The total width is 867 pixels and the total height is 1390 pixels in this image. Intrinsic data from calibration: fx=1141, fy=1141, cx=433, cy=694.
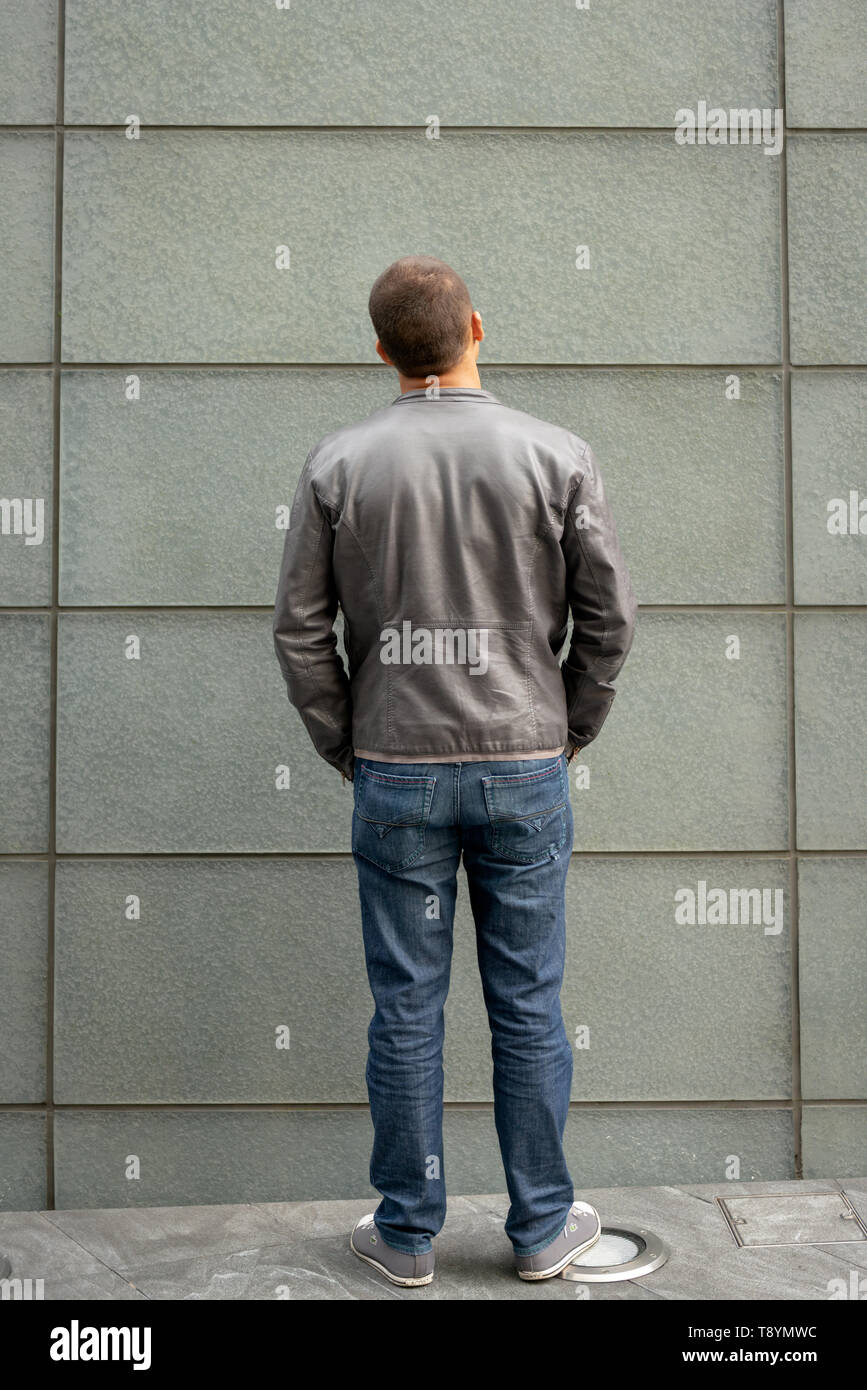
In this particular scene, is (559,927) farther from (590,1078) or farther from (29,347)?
(29,347)

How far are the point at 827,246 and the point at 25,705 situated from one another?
2.57 meters

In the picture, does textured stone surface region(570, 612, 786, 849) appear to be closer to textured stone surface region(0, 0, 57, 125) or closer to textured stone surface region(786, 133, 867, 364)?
textured stone surface region(786, 133, 867, 364)

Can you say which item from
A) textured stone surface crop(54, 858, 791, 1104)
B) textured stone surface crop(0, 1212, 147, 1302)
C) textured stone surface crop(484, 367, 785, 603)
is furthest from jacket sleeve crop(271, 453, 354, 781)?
textured stone surface crop(0, 1212, 147, 1302)

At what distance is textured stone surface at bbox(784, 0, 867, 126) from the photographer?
3.17m

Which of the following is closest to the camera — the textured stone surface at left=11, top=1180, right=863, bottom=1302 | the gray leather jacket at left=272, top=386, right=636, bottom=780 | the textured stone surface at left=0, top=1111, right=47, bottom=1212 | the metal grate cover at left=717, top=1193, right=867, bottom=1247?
the gray leather jacket at left=272, top=386, right=636, bottom=780

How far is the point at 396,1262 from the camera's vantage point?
2527 millimetres

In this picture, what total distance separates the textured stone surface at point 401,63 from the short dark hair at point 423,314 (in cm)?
103

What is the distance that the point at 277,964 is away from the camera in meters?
3.14

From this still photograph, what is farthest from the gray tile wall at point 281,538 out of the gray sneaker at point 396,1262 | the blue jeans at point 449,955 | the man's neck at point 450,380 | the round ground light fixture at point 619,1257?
the man's neck at point 450,380

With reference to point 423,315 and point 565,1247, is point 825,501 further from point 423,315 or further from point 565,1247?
point 565,1247

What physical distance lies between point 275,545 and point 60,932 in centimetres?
122

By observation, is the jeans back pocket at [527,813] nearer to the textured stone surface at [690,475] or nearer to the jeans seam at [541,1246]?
the jeans seam at [541,1246]

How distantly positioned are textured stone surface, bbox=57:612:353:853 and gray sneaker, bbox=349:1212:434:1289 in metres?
1.01

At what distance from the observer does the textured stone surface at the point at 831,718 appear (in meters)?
3.17
